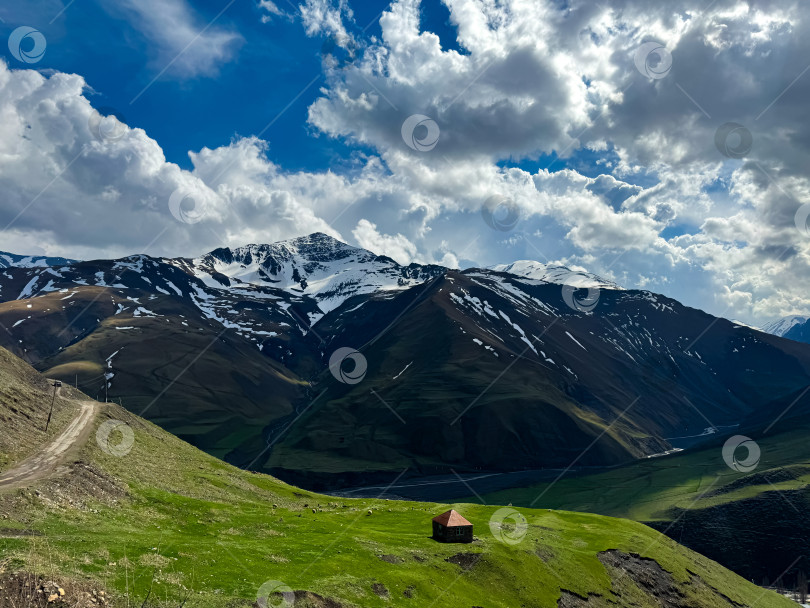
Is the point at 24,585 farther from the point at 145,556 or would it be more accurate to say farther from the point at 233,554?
the point at 233,554

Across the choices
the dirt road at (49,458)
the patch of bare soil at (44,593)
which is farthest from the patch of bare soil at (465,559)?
the dirt road at (49,458)

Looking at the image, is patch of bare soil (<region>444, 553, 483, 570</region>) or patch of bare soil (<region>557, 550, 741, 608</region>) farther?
patch of bare soil (<region>557, 550, 741, 608</region>)

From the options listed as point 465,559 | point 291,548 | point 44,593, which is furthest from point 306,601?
point 465,559

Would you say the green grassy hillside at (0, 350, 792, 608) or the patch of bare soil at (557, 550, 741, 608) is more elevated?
the patch of bare soil at (557, 550, 741, 608)

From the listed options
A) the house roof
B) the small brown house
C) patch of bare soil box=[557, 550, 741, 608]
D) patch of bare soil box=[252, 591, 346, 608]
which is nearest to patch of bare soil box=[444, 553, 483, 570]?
the small brown house

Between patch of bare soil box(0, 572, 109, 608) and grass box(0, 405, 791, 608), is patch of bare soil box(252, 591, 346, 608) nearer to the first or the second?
grass box(0, 405, 791, 608)

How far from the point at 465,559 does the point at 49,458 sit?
2173 inches

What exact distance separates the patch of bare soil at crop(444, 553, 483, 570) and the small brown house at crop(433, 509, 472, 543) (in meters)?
4.65

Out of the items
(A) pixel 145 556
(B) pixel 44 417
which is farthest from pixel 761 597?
(B) pixel 44 417

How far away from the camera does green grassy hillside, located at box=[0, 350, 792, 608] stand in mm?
41656

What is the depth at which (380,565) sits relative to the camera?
58500mm

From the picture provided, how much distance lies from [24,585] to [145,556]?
36.9 ft

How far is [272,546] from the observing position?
57.4 meters

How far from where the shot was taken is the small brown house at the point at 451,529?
7300 centimetres
